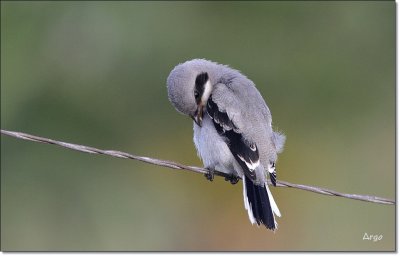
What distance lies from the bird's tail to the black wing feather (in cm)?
9

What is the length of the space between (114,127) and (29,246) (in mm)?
1625

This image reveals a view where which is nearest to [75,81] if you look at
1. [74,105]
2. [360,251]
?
[74,105]

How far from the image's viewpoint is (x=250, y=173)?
4.14 m

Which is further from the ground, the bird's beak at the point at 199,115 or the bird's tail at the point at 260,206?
the bird's beak at the point at 199,115

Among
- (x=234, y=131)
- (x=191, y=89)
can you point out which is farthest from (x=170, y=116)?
(x=234, y=131)

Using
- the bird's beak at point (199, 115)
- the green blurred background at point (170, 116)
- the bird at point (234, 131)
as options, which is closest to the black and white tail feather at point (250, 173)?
the bird at point (234, 131)

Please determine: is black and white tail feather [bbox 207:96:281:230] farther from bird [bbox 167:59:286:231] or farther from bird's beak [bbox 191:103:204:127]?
bird's beak [bbox 191:103:204:127]

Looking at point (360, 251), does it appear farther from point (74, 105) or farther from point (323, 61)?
point (74, 105)

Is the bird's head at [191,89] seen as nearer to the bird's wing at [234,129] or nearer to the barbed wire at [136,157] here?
the bird's wing at [234,129]

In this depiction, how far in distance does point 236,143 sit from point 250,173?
0.19m

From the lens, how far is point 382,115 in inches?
294

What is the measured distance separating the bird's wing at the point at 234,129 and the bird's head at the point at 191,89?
93 mm

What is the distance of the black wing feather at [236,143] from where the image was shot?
13.6 feet

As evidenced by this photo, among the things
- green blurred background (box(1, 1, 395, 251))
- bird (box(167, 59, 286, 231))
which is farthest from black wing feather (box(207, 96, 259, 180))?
green blurred background (box(1, 1, 395, 251))
